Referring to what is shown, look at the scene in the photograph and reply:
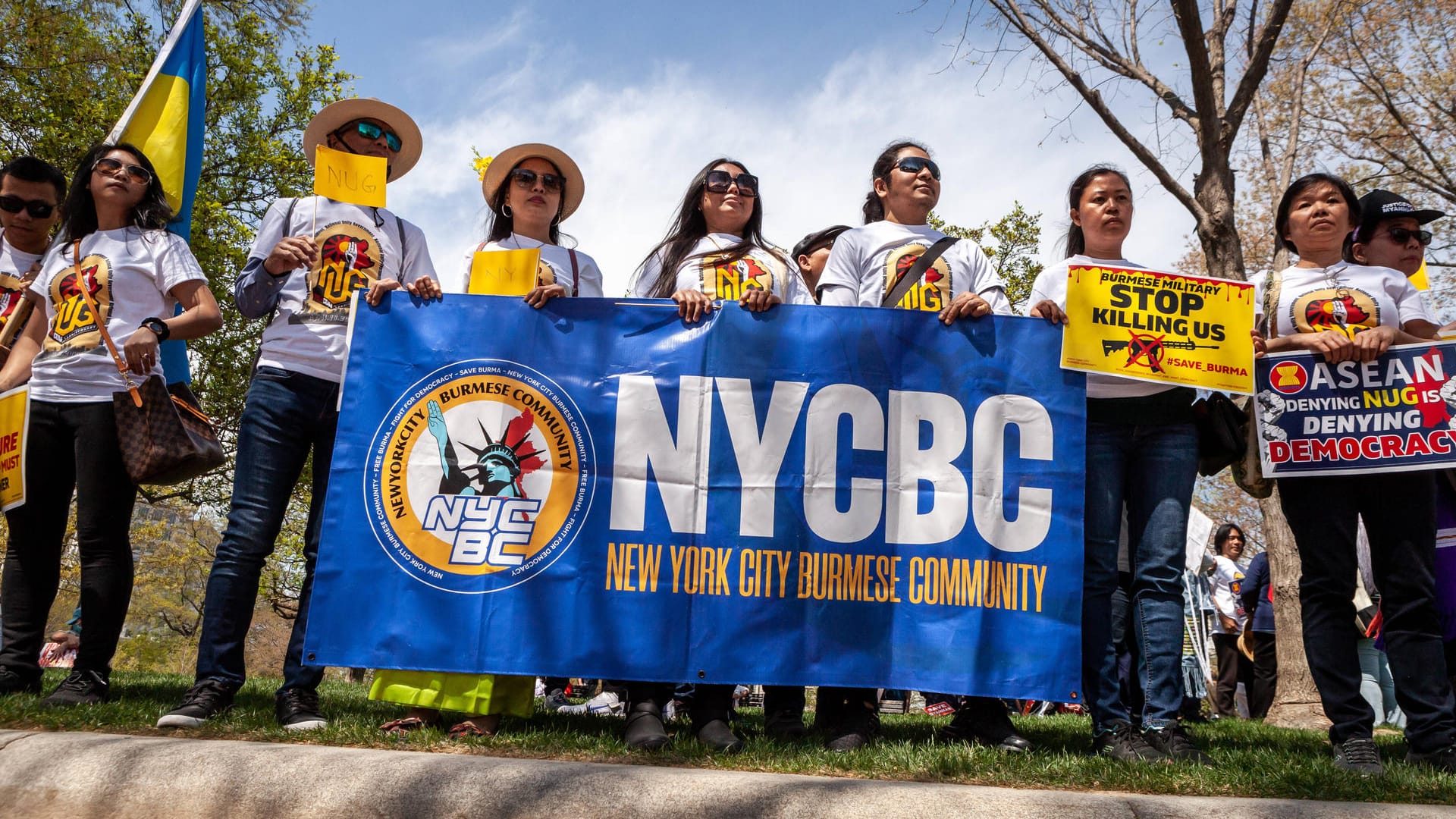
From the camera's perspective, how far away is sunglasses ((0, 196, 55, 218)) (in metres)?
5.24

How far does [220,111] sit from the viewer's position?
16.1 metres

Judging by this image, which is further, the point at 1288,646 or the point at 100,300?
the point at 1288,646

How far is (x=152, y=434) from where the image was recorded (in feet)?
13.1

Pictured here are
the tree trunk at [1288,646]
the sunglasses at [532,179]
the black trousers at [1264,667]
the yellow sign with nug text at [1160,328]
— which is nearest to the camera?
the yellow sign with nug text at [1160,328]

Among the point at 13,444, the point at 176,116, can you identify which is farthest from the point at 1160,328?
the point at 176,116

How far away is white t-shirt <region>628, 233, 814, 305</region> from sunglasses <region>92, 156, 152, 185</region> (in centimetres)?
224

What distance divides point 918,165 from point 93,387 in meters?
3.64

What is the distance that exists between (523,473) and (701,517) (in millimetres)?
707

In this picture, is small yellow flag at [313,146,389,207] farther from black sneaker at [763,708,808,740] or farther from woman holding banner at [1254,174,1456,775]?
woman holding banner at [1254,174,1456,775]

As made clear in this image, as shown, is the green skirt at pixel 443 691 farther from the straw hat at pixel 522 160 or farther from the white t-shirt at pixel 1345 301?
the white t-shirt at pixel 1345 301

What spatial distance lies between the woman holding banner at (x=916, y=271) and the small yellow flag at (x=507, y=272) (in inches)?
48.7

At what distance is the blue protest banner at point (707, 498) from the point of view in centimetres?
Answer: 367

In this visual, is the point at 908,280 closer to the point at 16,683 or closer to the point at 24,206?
the point at 16,683

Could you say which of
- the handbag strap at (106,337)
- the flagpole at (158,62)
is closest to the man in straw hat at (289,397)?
the handbag strap at (106,337)
